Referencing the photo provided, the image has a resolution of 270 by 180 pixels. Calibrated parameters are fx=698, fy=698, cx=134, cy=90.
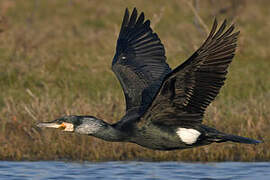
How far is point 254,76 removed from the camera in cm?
1123

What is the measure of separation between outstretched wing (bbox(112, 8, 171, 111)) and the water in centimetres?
90

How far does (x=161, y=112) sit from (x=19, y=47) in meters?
6.40

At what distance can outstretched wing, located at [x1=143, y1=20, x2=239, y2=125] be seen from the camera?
5633mm

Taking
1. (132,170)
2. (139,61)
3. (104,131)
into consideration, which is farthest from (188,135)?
(139,61)

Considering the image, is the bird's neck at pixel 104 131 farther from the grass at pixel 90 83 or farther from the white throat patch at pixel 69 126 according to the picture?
the grass at pixel 90 83

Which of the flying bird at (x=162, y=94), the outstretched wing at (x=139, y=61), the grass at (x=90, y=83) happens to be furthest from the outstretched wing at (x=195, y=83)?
the grass at (x=90, y=83)

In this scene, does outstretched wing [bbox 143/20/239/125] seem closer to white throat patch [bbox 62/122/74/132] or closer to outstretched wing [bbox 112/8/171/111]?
white throat patch [bbox 62/122/74/132]

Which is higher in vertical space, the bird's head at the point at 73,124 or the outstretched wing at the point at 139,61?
the outstretched wing at the point at 139,61

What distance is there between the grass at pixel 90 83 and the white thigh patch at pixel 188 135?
1398 mm

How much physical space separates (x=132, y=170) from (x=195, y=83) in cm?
198

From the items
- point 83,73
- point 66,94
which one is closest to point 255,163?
point 66,94

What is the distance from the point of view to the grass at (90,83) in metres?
7.85

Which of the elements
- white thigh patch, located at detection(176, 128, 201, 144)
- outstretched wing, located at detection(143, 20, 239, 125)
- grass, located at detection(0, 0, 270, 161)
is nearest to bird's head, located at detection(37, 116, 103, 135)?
outstretched wing, located at detection(143, 20, 239, 125)

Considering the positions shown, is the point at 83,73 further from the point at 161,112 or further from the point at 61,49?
the point at 161,112
